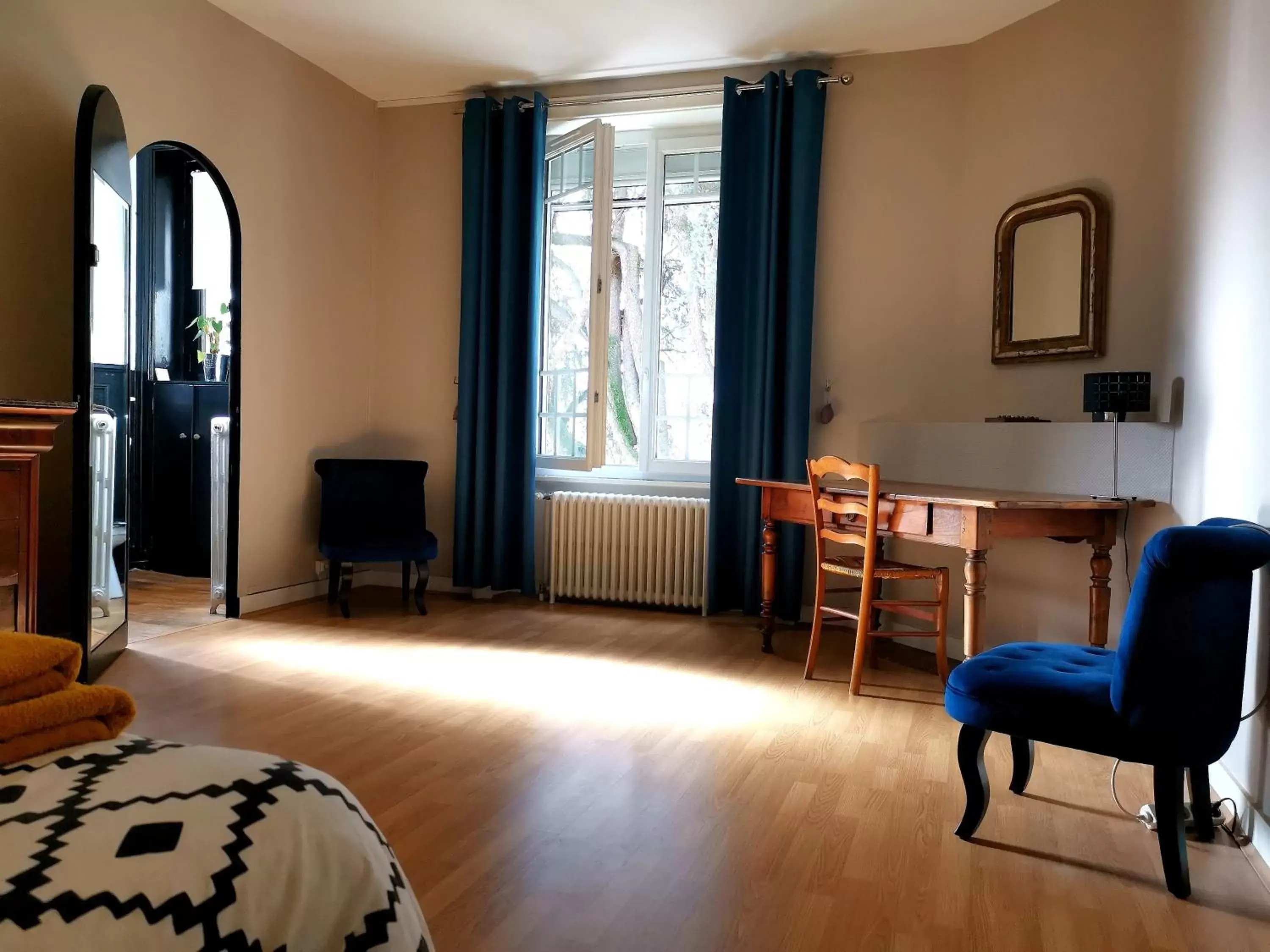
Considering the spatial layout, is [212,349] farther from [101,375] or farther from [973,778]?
[973,778]

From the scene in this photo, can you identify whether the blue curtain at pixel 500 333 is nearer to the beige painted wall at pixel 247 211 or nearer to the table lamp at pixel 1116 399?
the beige painted wall at pixel 247 211

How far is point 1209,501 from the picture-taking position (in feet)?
8.51

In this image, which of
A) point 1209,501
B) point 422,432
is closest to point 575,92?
point 422,432

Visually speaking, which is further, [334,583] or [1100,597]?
[334,583]

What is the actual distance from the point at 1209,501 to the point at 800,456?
199cm

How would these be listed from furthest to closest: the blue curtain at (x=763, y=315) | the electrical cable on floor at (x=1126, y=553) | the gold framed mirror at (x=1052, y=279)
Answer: the blue curtain at (x=763, y=315), the gold framed mirror at (x=1052, y=279), the electrical cable on floor at (x=1126, y=553)

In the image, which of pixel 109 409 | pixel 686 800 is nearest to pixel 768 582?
pixel 686 800

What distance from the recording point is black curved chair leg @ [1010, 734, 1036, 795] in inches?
95.0

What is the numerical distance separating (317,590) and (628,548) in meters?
1.68

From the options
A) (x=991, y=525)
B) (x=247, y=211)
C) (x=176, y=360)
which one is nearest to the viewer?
(x=991, y=525)

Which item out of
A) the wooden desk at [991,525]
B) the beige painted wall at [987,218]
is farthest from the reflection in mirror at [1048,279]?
the wooden desk at [991,525]

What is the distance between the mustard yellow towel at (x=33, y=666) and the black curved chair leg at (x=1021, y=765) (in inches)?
84.7

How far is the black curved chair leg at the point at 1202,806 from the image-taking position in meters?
2.15

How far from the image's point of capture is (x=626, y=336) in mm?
5156
